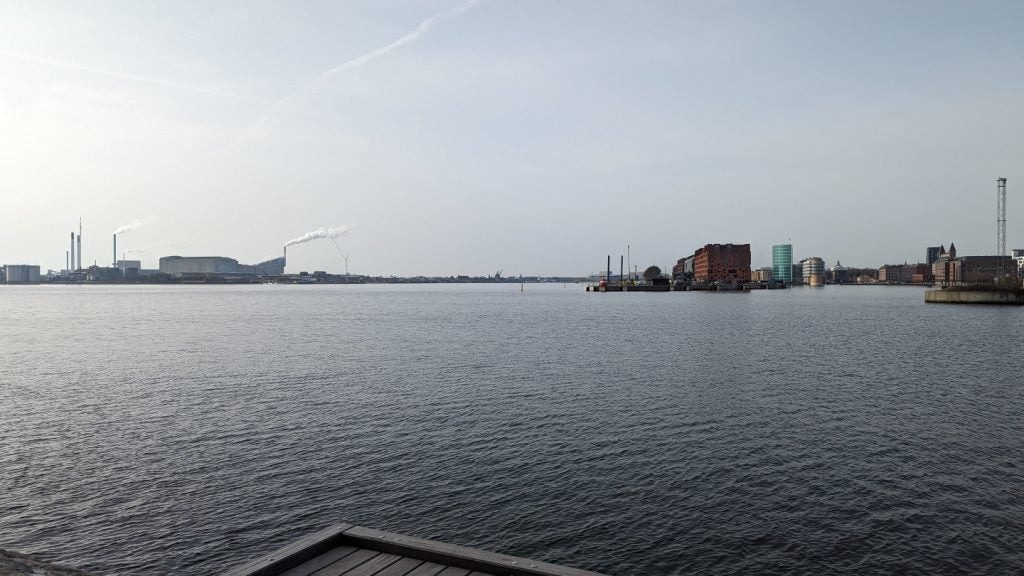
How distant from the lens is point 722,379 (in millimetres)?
40875

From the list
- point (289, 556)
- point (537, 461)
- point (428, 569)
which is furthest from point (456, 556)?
Answer: point (537, 461)

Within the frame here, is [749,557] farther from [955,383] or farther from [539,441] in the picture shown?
[955,383]

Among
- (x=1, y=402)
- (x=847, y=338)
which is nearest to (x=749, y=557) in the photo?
(x=1, y=402)

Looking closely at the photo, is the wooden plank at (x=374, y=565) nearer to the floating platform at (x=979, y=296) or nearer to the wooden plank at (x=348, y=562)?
the wooden plank at (x=348, y=562)

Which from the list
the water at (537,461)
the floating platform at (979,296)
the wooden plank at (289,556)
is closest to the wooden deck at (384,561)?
the wooden plank at (289,556)

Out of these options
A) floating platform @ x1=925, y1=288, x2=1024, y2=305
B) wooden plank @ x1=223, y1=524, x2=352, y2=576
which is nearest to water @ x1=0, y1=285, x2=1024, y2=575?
wooden plank @ x1=223, y1=524, x2=352, y2=576

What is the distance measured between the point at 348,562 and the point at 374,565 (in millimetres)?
476

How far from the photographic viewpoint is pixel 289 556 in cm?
946

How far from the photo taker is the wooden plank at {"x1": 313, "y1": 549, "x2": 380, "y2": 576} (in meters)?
9.46

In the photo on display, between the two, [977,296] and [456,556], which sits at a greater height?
[977,296]

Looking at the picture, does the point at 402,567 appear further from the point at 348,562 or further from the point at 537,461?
the point at 537,461

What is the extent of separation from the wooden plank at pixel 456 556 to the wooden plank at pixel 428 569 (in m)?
0.09

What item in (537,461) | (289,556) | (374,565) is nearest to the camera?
(289,556)

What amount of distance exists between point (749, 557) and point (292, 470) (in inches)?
592
